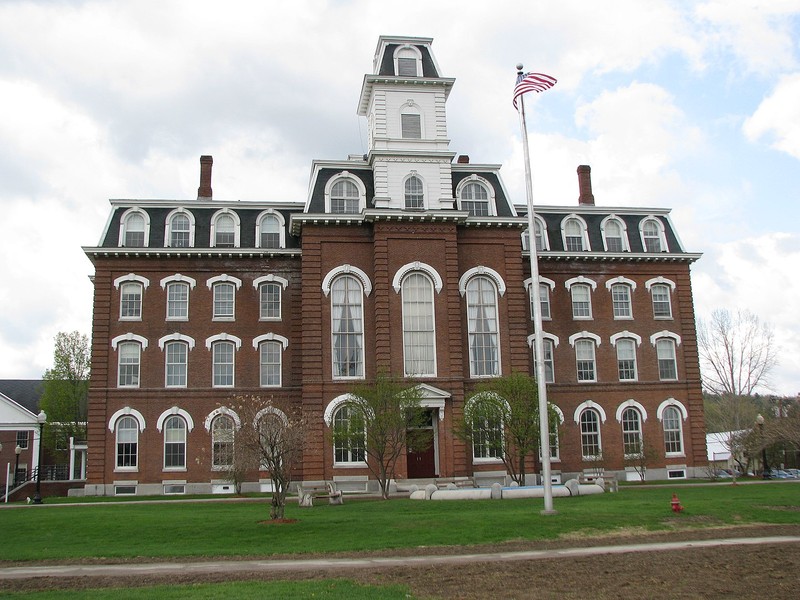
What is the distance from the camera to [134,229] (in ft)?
135

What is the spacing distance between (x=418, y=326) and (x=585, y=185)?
55.7 ft

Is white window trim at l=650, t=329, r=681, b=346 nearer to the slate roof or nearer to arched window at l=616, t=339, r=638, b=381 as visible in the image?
arched window at l=616, t=339, r=638, b=381

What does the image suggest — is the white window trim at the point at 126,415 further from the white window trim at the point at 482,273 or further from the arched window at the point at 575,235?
the arched window at the point at 575,235

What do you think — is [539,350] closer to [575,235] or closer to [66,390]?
[575,235]

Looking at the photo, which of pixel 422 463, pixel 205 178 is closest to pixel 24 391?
pixel 205 178

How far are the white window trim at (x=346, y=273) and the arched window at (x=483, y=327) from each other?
15.8 ft

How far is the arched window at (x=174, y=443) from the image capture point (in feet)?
128

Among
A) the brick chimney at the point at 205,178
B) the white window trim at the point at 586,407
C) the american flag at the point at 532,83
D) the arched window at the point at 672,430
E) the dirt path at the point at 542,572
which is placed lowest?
the dirt path at the point at 542,572

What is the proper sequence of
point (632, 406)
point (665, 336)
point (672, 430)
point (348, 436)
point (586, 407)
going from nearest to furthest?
point (348, 436), point (586, 407), point (632, 406), point (672, 430), point (665, 336)

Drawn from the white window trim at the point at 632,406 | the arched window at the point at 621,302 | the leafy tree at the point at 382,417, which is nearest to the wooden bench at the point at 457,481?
the leafy tree at the point at 382,417

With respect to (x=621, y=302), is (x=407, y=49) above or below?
above

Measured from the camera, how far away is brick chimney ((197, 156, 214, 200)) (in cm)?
4466

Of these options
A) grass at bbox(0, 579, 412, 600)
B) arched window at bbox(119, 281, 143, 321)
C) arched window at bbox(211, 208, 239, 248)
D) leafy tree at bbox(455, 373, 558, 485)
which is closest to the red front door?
leafy tree at bbox(455, 373, 558, 485)

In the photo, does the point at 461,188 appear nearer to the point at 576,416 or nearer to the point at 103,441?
the point at 576,416
